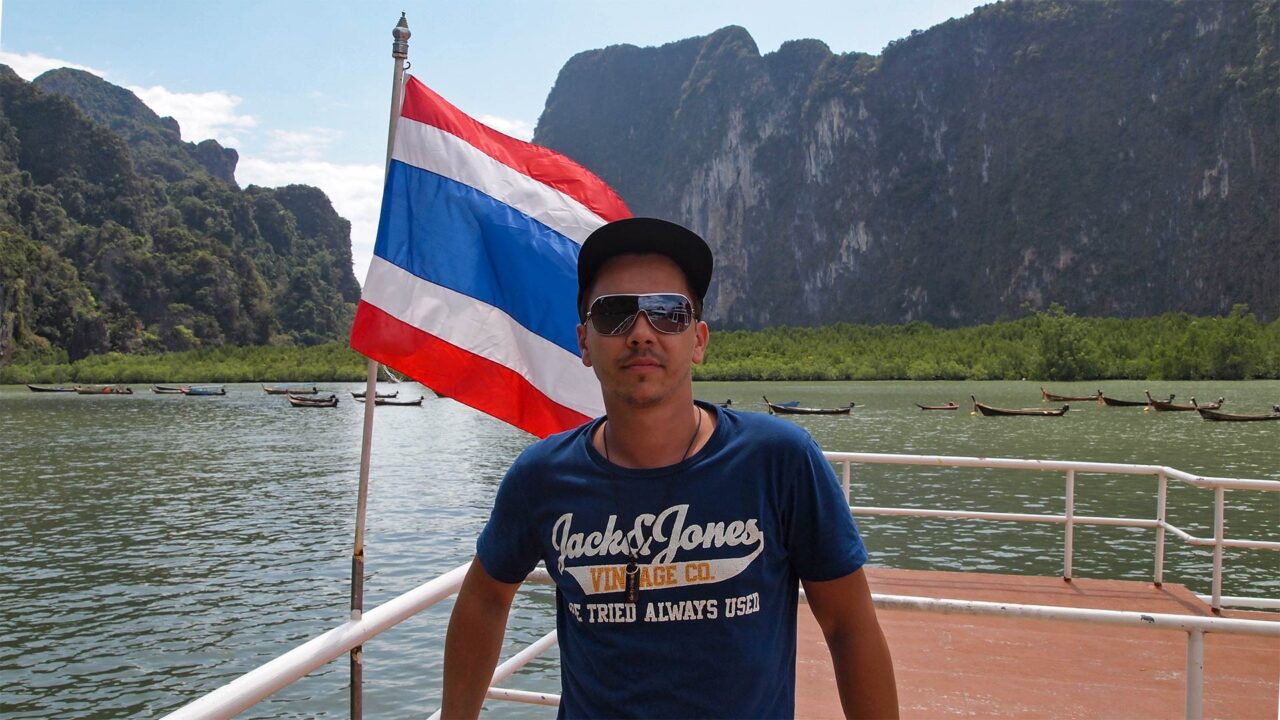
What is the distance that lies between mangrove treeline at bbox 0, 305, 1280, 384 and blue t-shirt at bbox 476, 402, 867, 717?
68.2 metres

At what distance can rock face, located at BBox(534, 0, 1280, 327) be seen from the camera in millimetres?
112312

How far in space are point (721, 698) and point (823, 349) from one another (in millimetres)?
86591

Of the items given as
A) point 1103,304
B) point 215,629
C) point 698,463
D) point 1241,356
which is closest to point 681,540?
point 698,463

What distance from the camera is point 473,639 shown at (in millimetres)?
1681

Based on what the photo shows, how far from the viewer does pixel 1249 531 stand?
15.1m

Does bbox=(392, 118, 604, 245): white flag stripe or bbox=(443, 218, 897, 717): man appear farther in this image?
bbox=(392, 118, 604, 245): white flag stripe

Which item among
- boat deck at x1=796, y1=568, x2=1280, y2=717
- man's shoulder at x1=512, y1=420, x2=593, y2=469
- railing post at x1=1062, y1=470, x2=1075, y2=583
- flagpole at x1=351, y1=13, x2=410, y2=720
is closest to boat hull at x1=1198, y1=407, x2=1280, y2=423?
railing post at x1=1062, y1=470, x2=1075, y2=583

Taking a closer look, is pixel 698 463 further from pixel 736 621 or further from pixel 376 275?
pixel 376 275

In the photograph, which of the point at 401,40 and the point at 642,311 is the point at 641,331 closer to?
the point at 642,311

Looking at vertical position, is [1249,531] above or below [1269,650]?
below

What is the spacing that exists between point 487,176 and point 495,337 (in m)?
0.57

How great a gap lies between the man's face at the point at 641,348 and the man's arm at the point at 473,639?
15.7 inches

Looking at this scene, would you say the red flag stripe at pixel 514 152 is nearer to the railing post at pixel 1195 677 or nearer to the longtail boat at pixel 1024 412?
the railing post at pixel 1195 677

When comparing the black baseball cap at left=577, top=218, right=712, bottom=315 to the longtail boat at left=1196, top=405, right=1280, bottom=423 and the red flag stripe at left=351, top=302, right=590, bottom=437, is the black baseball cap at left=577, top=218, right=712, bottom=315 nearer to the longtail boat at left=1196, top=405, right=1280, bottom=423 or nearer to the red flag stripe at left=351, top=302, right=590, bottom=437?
the red flag stripe at left=351, top=302, right=590, bottom=437
